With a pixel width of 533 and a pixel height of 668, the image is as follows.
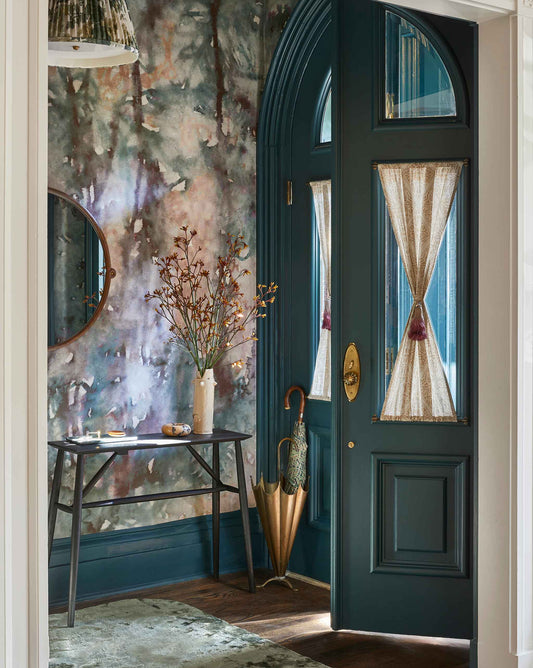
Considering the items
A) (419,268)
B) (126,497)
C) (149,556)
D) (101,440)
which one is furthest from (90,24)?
(149,556)

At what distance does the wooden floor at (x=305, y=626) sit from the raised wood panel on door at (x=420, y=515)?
33 centimetres

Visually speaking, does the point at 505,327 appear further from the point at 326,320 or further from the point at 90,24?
the point at 90,24

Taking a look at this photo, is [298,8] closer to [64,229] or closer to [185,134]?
[185,134]

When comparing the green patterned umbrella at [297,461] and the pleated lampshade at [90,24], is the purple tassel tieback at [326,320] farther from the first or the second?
the pleated lampshade at [90,24]

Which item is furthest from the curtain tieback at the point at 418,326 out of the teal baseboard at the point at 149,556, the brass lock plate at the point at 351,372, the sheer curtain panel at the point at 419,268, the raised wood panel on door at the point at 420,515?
the teal baseboard at the point at 149,556

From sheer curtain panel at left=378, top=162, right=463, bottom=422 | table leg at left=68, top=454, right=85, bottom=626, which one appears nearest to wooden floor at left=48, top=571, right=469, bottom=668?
table leg at left=68, top=454, right=85, bottom=626

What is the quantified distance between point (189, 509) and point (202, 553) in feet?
0.86

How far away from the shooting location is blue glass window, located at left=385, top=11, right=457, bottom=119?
13.3 feet

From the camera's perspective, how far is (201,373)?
4805mm

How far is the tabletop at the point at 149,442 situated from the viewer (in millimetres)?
4230

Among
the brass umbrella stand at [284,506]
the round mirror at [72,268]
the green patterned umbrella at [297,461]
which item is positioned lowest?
the brass umbrella stand at [284,506]

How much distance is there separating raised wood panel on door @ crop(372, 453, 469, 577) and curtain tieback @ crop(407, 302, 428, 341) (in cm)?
54

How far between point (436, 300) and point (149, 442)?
1.57 metres
